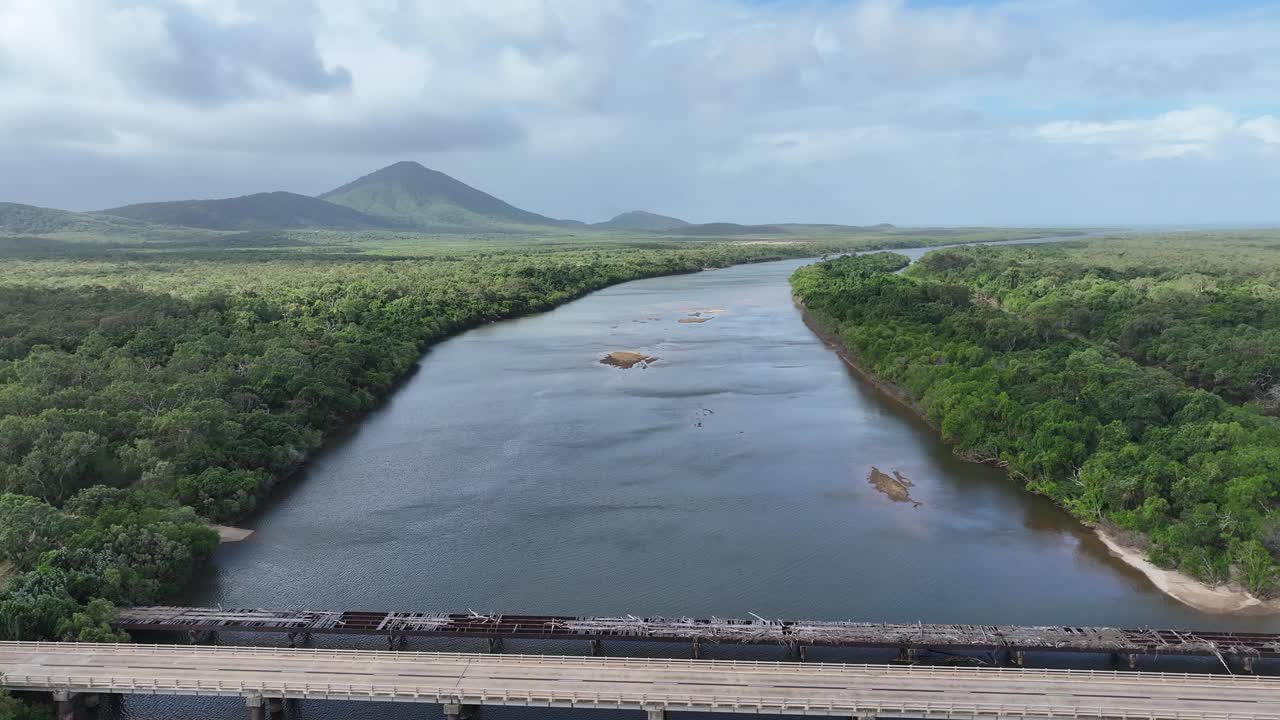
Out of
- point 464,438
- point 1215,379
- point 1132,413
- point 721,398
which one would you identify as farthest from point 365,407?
point 1215,379

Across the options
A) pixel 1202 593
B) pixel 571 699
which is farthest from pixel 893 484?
pixel 571 699

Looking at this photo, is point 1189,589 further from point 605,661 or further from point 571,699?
point 571,699

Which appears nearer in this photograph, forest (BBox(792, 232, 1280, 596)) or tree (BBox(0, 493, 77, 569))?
tree (BBox(0, 493, 77, 569))

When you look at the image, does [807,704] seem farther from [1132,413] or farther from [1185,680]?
[1132,413]

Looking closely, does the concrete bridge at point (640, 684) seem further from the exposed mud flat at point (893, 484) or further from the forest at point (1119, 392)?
the exposed mud flat at point (893, 484)

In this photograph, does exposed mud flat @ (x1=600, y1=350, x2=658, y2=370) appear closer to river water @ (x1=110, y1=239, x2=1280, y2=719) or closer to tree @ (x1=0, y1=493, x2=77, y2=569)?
river water @ (x1=110, y1=239, x2=1280, y2=719)

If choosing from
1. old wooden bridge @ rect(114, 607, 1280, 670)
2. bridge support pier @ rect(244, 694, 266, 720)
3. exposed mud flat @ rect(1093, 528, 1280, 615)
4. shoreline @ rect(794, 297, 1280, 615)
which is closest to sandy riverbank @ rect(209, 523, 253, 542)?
old wooden bridge @ rect(114, 607, 1280, 670)
